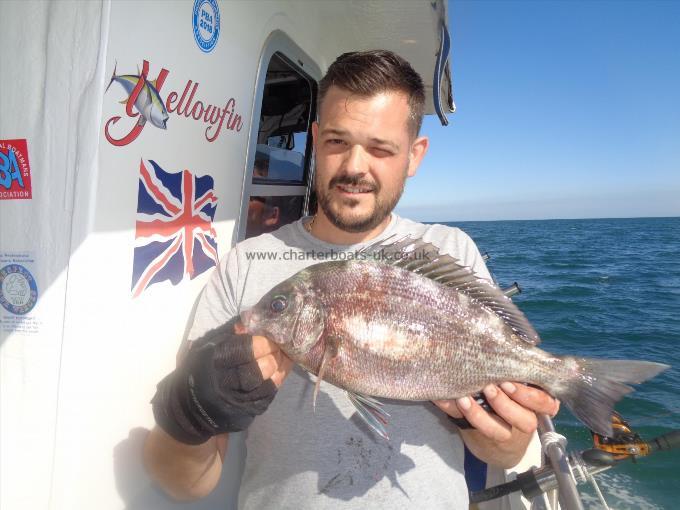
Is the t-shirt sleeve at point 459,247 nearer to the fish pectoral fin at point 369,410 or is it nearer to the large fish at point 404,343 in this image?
the large fish at point 404,343

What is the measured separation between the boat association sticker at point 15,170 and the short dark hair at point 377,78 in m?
1.35

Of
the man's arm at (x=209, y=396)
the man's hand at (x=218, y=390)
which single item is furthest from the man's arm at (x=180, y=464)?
the man's hand at (x=218, y=390)

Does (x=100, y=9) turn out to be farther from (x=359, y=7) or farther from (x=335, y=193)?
(x=359, y=7)

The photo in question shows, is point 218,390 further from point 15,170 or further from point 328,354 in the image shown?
point 15,170

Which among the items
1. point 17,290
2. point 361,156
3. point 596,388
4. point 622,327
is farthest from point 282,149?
point 622,327

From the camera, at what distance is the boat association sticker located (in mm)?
1266

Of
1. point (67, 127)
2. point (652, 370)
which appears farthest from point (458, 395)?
point (67, 127)

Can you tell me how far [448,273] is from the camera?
5.83 ft

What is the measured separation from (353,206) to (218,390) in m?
1.05

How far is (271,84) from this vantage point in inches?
137

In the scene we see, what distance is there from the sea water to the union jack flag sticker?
220 cm

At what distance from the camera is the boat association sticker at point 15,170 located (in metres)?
1.27

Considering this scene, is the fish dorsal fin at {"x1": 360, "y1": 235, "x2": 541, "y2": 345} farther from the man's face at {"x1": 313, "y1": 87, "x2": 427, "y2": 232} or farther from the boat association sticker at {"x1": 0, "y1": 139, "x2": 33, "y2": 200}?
the boat association sticker at {"x1": 0, "y1": 139, "x2": 33, "y2": 200}

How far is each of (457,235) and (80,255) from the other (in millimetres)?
1785
